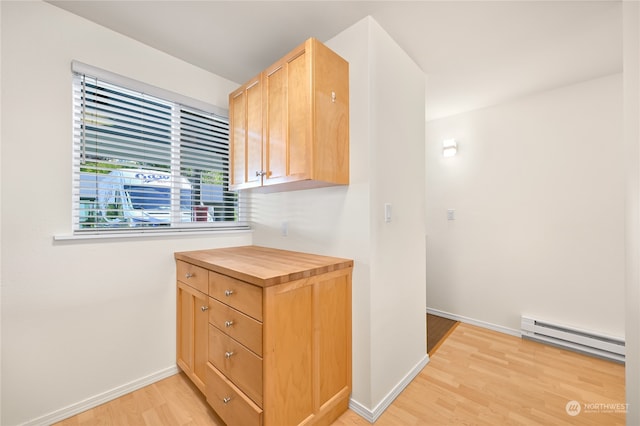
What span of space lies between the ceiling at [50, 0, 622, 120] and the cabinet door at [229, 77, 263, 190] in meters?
0.33

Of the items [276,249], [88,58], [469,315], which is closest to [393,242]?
[276,249]

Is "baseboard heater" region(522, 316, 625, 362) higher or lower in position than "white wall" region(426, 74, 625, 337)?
lower

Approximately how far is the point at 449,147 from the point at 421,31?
159cm

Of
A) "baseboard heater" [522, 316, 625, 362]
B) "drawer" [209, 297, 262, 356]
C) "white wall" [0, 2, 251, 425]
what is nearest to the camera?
"drawer" [209, 297, 262, 356]

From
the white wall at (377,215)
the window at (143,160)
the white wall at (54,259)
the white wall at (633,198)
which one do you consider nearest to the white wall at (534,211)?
the white wall at (377,215)

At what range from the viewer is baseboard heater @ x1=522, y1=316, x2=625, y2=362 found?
7.18 ft

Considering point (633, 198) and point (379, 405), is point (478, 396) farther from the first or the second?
point (633, 198)

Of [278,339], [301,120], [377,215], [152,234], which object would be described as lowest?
A: [278,339]

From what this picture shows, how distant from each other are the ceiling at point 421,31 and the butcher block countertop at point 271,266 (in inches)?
59.6

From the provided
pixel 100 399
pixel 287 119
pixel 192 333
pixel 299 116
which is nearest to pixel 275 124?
pixel 287 119

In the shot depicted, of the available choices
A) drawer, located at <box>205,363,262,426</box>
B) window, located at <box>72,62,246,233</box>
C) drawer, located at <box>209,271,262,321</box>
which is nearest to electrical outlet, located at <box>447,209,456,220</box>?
window, located at <box>72,62,246,233</box>

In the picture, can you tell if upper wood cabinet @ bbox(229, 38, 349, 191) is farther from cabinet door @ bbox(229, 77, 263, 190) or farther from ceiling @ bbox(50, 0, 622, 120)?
ceiling @ bbox(50, 0, 622, 120)

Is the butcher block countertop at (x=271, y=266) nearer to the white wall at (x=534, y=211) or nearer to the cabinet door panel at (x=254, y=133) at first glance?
the cabinet door panel at (x=254, y=133)

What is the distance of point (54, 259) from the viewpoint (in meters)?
1.57
